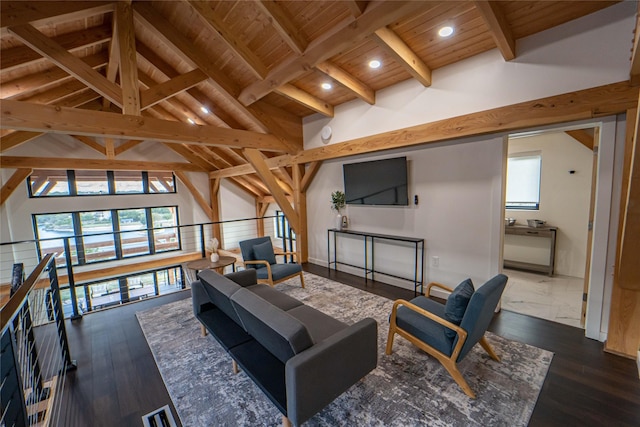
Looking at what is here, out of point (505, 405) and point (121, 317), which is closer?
point (505, 405)

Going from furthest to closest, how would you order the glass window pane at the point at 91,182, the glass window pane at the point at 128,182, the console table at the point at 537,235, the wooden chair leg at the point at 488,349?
the glass window pane at the point at 128,182 < the glass window pane at the point at 91,182 < the console table at the point at 537,235 < the wooden chair leg at the point at 488,349

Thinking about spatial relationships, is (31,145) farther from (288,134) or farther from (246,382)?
(246,382)

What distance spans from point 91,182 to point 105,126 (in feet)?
15.3

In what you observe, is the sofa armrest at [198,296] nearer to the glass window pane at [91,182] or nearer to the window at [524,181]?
the window at [524,181]

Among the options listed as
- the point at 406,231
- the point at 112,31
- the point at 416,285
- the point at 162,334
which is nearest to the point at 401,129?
the point at 406,231

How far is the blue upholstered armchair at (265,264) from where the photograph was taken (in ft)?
12.5

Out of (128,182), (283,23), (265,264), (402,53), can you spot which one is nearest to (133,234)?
(128,182)

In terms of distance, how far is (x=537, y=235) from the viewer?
4551mm

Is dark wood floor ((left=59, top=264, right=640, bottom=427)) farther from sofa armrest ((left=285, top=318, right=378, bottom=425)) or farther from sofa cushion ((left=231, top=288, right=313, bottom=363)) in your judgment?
sofa armrest ((left=285, top=318, right=378, bottom=425))

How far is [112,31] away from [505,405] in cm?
610

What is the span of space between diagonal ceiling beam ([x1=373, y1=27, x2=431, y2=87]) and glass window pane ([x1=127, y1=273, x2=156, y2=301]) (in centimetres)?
832

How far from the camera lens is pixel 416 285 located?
394cm

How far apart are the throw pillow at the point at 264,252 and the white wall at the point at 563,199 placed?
4558mm

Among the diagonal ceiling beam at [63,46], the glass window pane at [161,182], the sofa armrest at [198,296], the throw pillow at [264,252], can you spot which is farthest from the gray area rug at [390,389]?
the glass window pane at [161,182]
